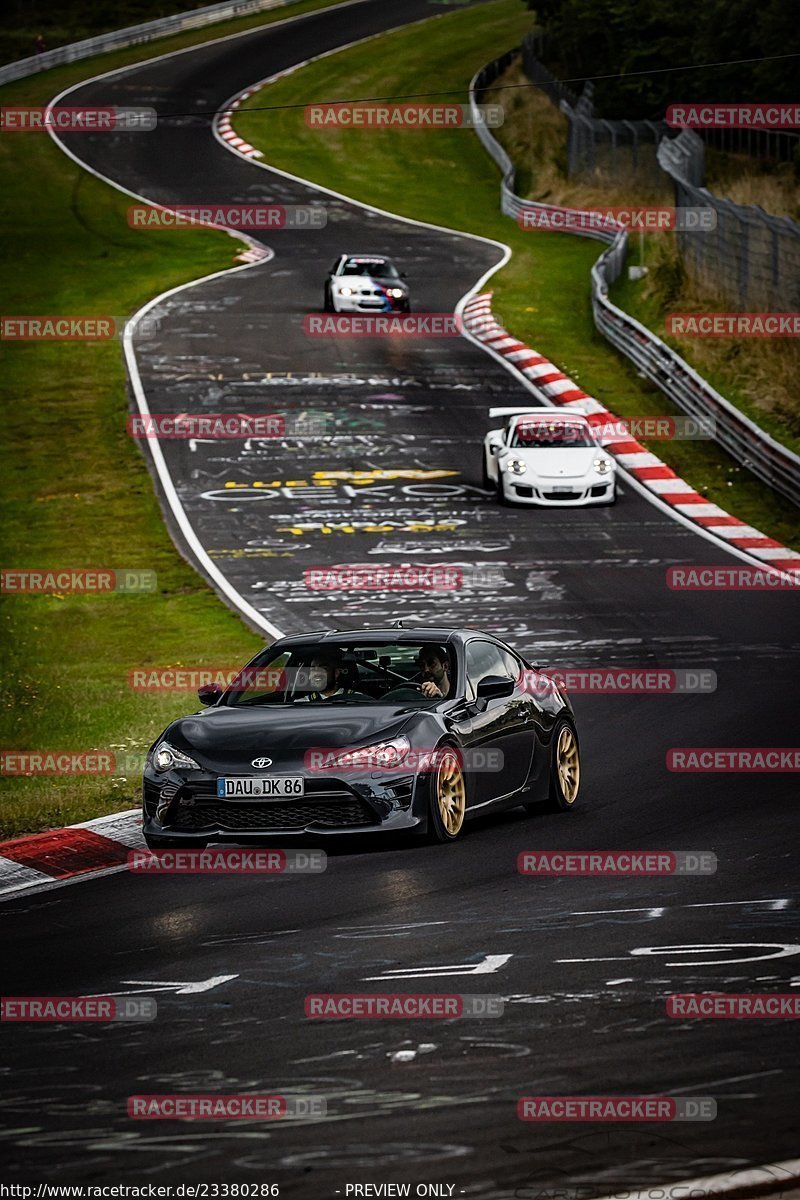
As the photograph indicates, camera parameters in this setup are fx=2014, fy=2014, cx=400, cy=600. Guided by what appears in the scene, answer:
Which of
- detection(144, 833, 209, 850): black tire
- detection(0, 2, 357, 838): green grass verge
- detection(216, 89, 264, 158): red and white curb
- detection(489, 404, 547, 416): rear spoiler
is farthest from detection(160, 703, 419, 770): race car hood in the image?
detection(216, 89, 264, 158): red and white curb

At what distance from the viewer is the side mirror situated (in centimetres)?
1255

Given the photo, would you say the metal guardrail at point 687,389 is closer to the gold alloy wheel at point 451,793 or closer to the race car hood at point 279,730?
the gold alloy wheel at point 451,793

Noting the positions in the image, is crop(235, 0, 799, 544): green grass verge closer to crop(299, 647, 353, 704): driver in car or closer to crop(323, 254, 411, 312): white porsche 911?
crop(323, 254, 411, 312): white porsche 911

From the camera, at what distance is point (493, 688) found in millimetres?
12781

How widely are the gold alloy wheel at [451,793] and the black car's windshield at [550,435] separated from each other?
17.7 m

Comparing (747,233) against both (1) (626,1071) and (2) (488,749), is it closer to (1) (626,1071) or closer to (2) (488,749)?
(2) (488,749)

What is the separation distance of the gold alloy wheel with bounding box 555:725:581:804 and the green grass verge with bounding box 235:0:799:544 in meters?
13.4

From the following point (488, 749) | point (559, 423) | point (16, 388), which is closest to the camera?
point (488, 749)

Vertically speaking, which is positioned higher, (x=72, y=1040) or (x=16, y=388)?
(x=72, y=1040)

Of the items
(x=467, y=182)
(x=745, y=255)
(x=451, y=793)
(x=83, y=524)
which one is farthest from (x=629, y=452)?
(x=467, y=182)

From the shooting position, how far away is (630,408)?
35.3m

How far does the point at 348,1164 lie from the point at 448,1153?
31 cm

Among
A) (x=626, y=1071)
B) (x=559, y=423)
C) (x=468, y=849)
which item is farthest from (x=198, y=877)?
(x=559, y=423)

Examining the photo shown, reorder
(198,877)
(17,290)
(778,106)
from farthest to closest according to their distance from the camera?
(778,106), (17,290), (198,877)
